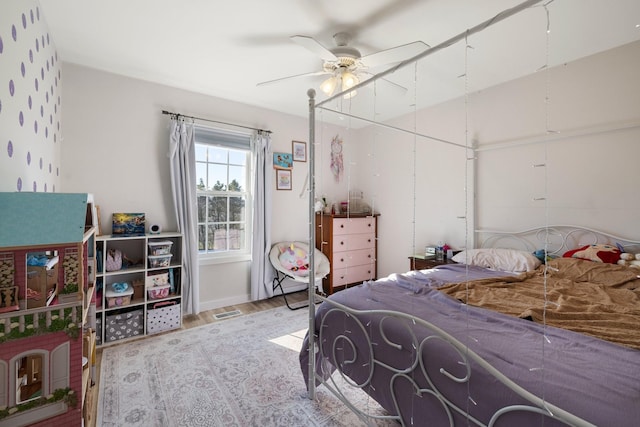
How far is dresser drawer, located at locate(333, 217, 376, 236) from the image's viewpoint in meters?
4.00

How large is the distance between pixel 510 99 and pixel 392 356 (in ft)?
9.51

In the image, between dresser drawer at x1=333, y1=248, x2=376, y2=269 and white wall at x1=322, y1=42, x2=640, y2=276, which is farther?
dresser drawer at x1=333, y1=248, x2=376, y2=269

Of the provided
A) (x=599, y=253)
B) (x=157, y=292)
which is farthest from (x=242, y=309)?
(x=599, y=253)

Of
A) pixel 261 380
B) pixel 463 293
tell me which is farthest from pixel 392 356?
pixel 261 380

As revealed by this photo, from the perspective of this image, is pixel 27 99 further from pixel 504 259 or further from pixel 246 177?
pixel 504 259

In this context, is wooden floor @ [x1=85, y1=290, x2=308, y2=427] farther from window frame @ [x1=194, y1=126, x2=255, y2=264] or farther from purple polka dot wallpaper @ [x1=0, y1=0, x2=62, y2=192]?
purple polka dot wallpaper @ [x1=0, y1=0, x2=62, y2=192]

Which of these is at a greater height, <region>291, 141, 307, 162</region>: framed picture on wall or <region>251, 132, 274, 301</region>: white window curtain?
<region>291, 141, 307, 162</region>: framed picture on wall

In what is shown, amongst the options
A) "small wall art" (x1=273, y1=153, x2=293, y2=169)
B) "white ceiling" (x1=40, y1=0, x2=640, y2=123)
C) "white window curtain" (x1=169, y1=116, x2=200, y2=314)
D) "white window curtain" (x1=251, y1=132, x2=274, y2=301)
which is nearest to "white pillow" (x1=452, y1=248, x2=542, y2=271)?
"white ceiling" (x1=40, y1=0, x2=640, y2=123)

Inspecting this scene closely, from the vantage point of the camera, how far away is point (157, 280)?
2.91 meters

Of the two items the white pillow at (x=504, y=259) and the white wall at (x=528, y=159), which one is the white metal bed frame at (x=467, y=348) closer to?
the white wall at (x=528, y=159)

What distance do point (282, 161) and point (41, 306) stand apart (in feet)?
10.2

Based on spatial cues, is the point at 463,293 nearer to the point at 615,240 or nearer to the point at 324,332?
the point at 324,332

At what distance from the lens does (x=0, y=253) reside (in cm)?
109

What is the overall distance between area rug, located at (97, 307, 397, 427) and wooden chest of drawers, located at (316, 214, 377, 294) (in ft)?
4.15
